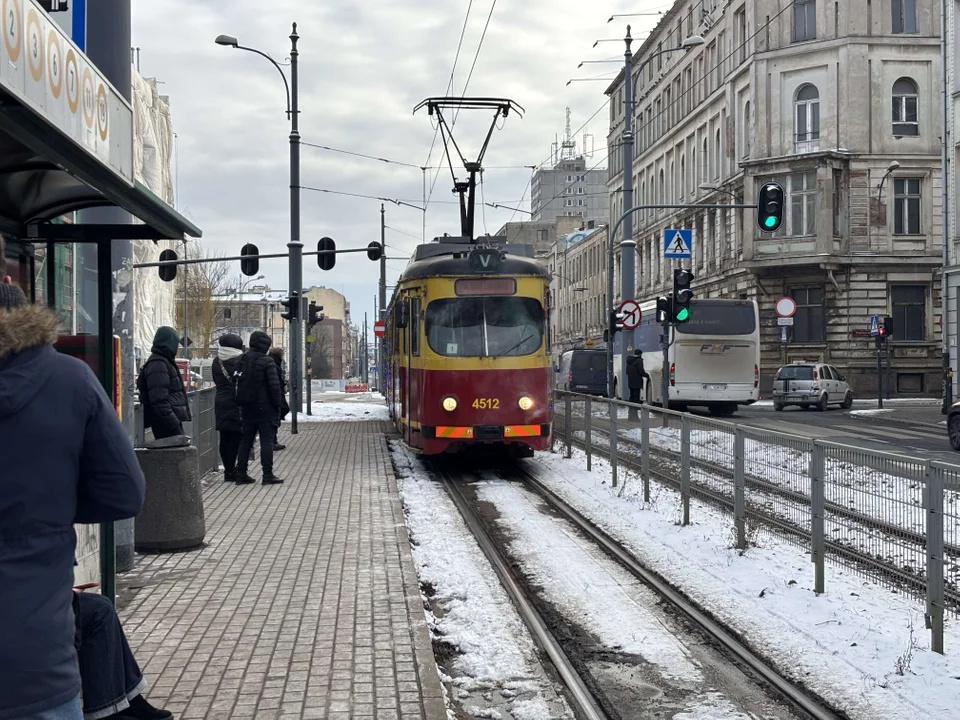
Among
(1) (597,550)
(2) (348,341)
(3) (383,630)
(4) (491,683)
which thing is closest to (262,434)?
(1) (597,550)

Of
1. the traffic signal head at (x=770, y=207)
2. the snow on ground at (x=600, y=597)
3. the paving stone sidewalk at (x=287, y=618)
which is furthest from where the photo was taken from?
the traffic signal head at (x=770, y=207)

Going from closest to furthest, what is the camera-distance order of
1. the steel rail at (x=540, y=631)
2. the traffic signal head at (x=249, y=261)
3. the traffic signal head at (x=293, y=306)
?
1. the steel rail at (x=540, y=631)
2. the traffic signal head at (x=293, y=306)
3. the traffic signal head at (x=249, y=261)

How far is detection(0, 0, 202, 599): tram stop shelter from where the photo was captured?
3.99 m

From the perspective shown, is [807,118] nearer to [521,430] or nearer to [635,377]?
[635,377]

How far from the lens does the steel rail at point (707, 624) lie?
5.42m

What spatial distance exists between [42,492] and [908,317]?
47.5 m

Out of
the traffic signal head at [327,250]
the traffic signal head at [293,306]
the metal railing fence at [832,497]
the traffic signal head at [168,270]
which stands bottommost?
Result: the metal railing fence at [832,497]

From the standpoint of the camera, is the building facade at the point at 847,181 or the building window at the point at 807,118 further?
the building window at the point at 807,118

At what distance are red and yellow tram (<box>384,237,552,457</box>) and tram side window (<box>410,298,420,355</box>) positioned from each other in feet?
0.05

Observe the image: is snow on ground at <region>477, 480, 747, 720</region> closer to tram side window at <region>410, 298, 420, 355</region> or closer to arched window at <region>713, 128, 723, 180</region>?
tram side window at <region>410, 298, 420, 355</region>

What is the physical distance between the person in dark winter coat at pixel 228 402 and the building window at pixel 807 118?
37.7 meters

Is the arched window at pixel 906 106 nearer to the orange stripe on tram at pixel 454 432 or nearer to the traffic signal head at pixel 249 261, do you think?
the traffic signal head at pixel 249 261

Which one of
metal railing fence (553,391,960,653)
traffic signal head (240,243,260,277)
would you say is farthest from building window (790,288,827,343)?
metal railing fence (553,391,960,653)

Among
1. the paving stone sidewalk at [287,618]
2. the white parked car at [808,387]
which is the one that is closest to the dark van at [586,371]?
the white parked car at [808,387]
